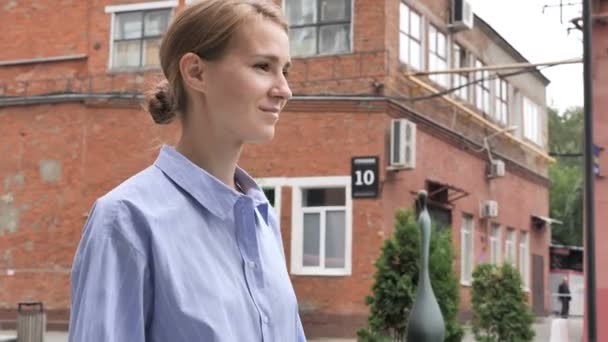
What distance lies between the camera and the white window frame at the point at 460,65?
2378 centimetres

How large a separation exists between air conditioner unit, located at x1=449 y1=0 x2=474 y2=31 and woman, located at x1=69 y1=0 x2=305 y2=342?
21.7 meters

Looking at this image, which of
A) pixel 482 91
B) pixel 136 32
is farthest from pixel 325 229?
pixel 482 91

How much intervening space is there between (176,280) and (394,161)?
1734 cm

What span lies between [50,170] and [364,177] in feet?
26.5

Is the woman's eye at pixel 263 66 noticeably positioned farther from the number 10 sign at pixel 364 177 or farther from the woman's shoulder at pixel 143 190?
the number 10 sign at pixel 364 177

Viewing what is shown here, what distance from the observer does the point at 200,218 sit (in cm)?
167

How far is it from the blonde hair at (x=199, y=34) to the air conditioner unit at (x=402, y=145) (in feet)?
55.6

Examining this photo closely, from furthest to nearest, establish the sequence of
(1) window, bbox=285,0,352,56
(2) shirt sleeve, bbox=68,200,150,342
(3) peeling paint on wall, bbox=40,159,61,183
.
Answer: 1. (3) peeling paint on wall, bbox=40,159,61,183
2. (1) window, bbox=285,0,352,56
3. (2) shirt sleeve, bbox=68,200,150,342

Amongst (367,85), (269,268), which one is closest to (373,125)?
(367,85)

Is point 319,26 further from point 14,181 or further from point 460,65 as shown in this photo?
point 14,181

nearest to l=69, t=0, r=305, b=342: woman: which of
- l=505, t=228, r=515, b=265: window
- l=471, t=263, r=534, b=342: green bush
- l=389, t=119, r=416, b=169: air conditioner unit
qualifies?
l=471, t=263, r=534, b=342: green bush

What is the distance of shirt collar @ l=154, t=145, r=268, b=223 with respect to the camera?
169 centimetres

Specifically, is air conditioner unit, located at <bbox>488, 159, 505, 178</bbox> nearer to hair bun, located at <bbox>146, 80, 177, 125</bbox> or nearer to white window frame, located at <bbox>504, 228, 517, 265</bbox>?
white window frame, located at <bbox>504, 228, 517, 265</bbox>

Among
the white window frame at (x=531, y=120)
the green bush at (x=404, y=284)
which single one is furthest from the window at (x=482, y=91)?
the green bush at (x=404, y=284)
